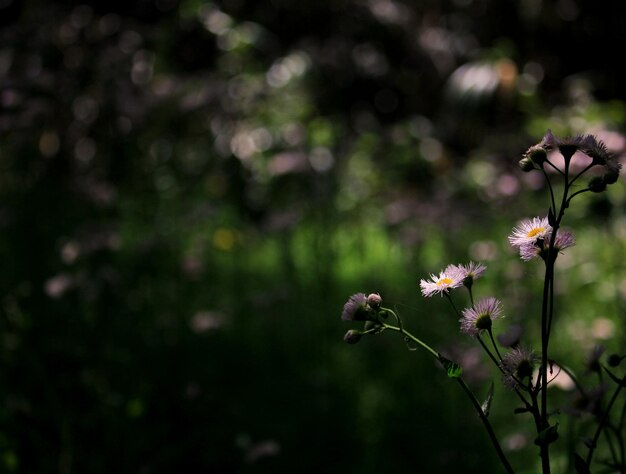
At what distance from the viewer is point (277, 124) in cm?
298

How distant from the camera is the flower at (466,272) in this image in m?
0.78

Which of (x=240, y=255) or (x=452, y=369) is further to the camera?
(x=240, y=255)

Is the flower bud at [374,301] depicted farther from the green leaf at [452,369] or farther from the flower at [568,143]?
the flower at [568,143]

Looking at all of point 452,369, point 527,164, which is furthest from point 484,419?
point 527,164

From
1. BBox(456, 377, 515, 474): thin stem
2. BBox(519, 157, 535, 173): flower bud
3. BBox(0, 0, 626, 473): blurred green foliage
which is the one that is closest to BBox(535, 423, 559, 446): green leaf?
BBox(456, 377, 515, 474): thin stem

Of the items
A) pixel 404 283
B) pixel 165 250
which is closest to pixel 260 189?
pixel 404 283

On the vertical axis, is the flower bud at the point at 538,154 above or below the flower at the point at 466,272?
above

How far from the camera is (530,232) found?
80 centimetres

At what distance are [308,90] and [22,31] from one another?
1.19m

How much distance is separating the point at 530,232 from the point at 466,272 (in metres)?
0.08

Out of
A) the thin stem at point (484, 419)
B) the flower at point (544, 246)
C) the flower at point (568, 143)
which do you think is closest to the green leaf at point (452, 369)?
the thin stem at point (484, 419)

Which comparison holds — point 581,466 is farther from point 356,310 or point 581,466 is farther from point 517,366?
point 356,310

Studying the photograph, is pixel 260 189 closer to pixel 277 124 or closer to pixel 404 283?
pixel 277 124

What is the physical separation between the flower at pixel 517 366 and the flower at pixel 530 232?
0.38 ft
